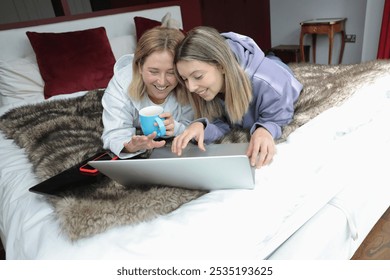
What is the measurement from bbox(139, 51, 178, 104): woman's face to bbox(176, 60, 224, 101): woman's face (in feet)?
0.21

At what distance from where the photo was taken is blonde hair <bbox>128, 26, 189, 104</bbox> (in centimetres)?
105

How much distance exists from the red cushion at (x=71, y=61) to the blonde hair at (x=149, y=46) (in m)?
1.05

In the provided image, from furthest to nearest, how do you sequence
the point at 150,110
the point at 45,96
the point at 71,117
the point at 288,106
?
1. the point at 45,96
2. the point at 71,117
3. the point at 288,106
4. the point at 150,110

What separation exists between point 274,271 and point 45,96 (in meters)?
1.86

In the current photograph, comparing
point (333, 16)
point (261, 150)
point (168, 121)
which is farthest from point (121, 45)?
point (333, 16)

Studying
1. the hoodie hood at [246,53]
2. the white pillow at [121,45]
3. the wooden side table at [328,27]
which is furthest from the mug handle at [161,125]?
the wooden side table at [328,27]

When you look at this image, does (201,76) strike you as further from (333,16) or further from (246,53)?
(333,16)

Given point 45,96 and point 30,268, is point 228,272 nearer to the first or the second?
point 30,268

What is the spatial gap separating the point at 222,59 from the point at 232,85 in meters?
0.09

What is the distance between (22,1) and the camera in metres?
3.08

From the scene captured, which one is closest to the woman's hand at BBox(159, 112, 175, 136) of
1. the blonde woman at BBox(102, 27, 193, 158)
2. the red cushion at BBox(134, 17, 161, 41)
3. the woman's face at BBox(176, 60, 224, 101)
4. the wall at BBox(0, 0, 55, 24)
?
the blonde woman at BBox(102, 27, 193, 158)

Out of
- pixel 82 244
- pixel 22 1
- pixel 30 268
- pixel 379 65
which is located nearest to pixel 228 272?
pixel 82 244

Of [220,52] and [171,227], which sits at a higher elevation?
[220,52]

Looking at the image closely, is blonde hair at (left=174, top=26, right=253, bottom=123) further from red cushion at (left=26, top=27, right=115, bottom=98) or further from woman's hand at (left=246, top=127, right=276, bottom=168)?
red cushion at (left=26, top=27, right=115, bottom=98)
